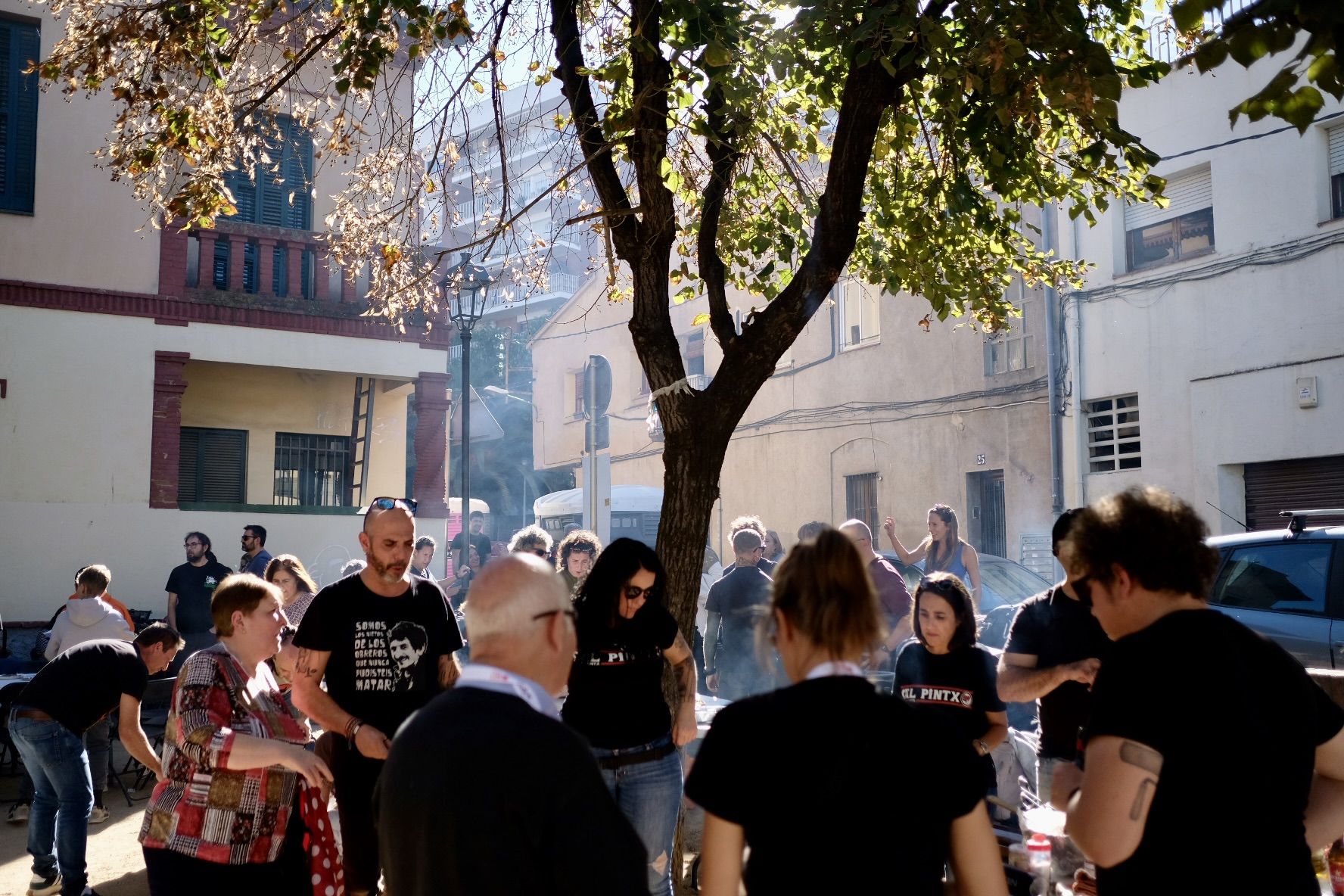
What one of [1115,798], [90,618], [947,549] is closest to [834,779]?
[1115,798]

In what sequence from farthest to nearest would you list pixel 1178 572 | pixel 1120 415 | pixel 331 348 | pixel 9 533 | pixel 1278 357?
pixel 1120 415, pixel 331 348, pixel 1278 357, pixel 9 533, pixel 1178 572

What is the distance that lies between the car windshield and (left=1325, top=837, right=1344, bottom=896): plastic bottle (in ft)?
26.4

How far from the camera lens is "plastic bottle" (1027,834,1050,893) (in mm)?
4340

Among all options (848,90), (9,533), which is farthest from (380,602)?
(9,533)

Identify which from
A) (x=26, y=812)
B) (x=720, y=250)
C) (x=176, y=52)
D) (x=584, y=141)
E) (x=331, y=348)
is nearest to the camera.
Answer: (x=584, y=141)

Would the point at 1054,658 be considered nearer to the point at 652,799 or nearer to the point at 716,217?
the point at 652,799

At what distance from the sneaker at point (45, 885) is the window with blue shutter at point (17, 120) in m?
9.95

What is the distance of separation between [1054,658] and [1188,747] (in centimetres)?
246

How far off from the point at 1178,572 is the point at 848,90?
355 centimetres

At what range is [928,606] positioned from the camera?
209 inches

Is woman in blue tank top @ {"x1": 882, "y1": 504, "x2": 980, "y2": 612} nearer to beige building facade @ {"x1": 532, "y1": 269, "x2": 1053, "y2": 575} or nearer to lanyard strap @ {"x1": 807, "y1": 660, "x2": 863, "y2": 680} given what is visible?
beige building facade @ {"x1": 532, "y1": 269, "x2": 1053, "y2": 575}

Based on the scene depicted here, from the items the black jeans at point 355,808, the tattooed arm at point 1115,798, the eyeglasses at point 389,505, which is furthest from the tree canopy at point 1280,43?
the black jeans at point 355,808

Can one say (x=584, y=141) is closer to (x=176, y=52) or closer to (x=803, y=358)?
(x=176, y=52)

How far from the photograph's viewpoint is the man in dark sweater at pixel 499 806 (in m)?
2.30
